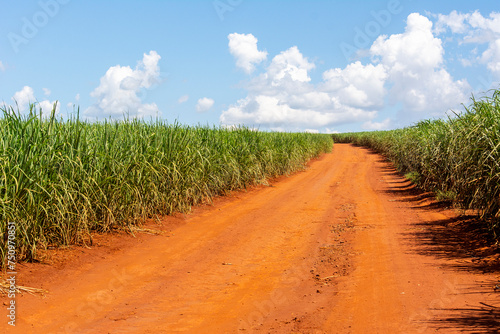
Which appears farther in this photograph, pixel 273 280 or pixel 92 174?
pixel 92 174

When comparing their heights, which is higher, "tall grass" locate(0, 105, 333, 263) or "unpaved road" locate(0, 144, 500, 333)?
"tall grass" locate(0, 105, 333, 263)

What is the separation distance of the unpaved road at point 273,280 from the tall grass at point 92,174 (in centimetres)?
50

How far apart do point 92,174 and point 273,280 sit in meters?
3.62

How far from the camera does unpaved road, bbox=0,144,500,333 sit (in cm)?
443

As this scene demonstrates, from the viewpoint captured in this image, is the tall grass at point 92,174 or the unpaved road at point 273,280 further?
the tall grass at point 92,174

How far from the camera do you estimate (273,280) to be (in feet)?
19.2

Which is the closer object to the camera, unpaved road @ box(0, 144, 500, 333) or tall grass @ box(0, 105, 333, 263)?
unpaved road @ box(0, 144, 500, 333)

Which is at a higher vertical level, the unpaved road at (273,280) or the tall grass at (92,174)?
the tall grass at (92,174)

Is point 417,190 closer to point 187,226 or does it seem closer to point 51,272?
point 187,226

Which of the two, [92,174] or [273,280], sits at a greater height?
[92,174]

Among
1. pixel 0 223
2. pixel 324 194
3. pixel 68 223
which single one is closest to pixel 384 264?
pixel 68 223

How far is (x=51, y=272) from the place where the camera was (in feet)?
19.5

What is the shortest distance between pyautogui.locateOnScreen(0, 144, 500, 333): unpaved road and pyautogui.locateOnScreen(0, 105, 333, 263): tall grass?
0.50m

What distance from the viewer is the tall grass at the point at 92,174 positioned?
5875 mm
